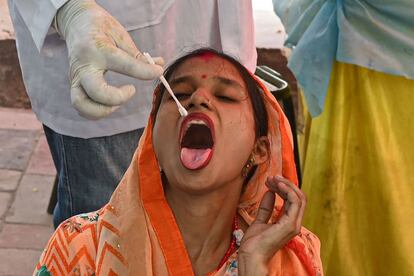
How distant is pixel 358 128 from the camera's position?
2.87m

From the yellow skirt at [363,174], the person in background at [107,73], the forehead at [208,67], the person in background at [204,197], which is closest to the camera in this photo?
the person in background at [204,197]

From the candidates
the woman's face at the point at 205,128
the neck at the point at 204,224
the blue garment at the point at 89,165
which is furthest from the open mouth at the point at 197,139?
the blue garment at the point at 89,165

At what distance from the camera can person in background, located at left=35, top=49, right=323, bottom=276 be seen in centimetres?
190

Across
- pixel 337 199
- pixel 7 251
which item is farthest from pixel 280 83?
pixel 7 251

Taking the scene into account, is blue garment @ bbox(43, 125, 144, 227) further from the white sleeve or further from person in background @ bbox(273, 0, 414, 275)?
person in background @ bbox(273, 0, 414, 275)

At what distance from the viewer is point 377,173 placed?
9.33 feet

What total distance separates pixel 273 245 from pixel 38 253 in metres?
Answer: 2.02

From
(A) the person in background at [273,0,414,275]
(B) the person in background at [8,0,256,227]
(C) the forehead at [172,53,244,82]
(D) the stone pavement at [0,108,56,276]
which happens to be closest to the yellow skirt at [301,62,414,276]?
(A) the person in background at [273,0,414,275]

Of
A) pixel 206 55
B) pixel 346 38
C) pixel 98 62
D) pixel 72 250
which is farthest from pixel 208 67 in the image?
pixel 346 38

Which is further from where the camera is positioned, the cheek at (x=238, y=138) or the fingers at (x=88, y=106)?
the cheek at (x=238, y=138)

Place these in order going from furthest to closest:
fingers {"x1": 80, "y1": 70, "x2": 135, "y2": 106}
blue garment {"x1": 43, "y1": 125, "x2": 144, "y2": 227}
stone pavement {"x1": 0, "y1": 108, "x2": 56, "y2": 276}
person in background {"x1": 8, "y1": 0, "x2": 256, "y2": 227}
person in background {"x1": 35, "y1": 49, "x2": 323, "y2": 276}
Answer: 1. stone pavement {"x1": 0, "y1": 108, "x2": 56, "y2": 276}
2. blue garment {"x1": 43, "y1": 125, "x2": 144, "y2": 227}
3. person in background {"x1": 8, "y1": 0, "x2": 256, "y2": 227}
4. person in background {"x1": 35, "y1": 49, "x2": 323, "y2": 276}
5. fingers {"x1": 80, "y1": 70, "x2": 135, "y2": 106}

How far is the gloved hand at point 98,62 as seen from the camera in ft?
5.96

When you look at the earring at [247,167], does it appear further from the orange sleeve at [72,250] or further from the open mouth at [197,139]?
the orange sleeve at [72,250]

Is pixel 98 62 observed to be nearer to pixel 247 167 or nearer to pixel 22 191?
pixel 247 167
